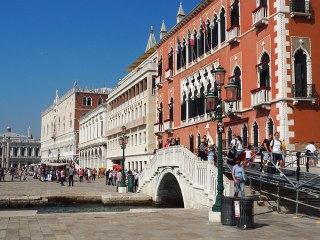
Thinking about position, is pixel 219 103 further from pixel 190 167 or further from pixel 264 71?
pixel 264 71

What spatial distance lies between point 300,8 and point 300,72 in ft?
9.77

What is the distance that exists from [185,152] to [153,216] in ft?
20.7

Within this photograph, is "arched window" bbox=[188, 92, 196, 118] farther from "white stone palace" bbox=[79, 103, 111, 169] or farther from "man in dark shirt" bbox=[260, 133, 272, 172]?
"white stone palace" bbox=[79, 103, 111, 169]

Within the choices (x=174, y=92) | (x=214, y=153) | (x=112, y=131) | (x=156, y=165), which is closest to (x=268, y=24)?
(x=214, y=153)

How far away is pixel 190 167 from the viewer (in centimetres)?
1973

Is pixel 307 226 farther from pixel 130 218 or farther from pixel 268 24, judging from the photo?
pixel 268 24

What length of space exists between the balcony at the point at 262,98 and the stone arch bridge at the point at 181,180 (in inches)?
164

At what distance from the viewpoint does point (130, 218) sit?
13898 mm

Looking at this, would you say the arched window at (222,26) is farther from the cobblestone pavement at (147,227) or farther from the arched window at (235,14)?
the cobblestone pavement at (147,227)

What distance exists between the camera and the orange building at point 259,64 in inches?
800

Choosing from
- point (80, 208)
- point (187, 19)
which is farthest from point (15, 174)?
point (187, 19)

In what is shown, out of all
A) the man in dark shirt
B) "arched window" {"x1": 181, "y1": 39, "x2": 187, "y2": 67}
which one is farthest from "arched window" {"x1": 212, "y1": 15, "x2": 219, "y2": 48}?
the man in dark shirt

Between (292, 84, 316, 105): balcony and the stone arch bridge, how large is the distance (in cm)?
534

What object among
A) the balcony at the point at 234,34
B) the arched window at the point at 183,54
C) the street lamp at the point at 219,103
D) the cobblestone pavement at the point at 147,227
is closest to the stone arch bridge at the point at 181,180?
the street lamp at the point at 219,103
